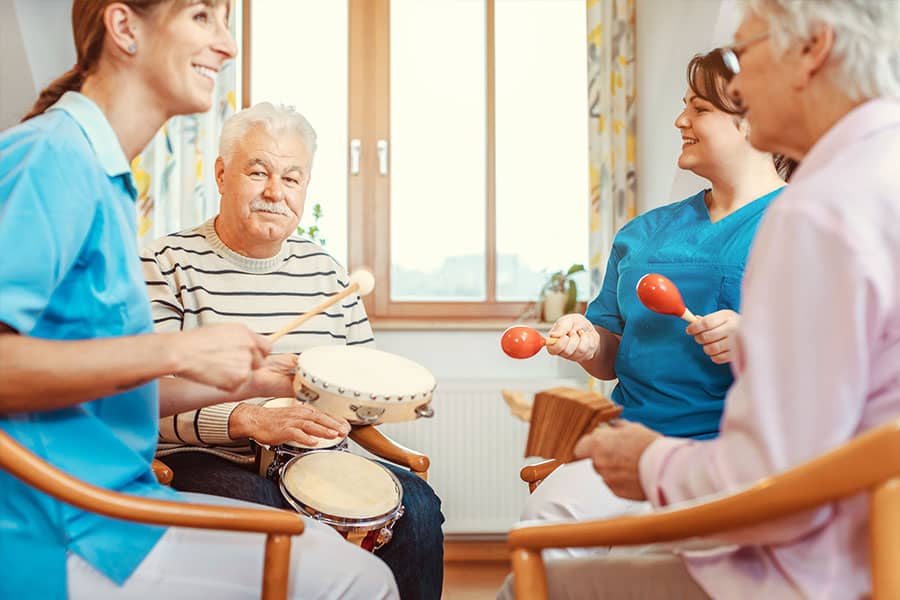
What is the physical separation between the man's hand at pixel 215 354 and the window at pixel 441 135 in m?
2.80

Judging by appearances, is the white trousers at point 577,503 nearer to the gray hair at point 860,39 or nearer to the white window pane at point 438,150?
the gray hair at point 860,39

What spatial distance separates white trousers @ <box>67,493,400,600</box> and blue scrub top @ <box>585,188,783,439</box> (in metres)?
0.79

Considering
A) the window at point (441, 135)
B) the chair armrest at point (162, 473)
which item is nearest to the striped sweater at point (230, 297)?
the chair armrest at point (162, 473)

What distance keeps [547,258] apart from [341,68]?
1.35 m

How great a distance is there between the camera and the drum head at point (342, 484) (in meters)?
1.70

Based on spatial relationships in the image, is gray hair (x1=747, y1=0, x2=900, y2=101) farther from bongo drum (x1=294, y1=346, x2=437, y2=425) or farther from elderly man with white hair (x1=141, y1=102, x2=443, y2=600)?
elderly man with white hair (x1=141, y1=102, x2=443, y2=600)

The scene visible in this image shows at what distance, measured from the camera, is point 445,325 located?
3.87m

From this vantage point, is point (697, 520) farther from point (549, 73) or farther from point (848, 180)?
point (549, 73)

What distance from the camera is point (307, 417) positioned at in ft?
6.14

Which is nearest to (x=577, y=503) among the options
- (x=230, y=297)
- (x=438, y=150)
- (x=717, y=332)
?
(x=717, y=332)

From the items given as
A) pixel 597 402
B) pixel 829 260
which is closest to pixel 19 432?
pixel 597 402

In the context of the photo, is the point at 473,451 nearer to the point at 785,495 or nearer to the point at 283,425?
the point at 283,425

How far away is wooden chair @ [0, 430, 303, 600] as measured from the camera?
1058mm

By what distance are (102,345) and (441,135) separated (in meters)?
3.12
